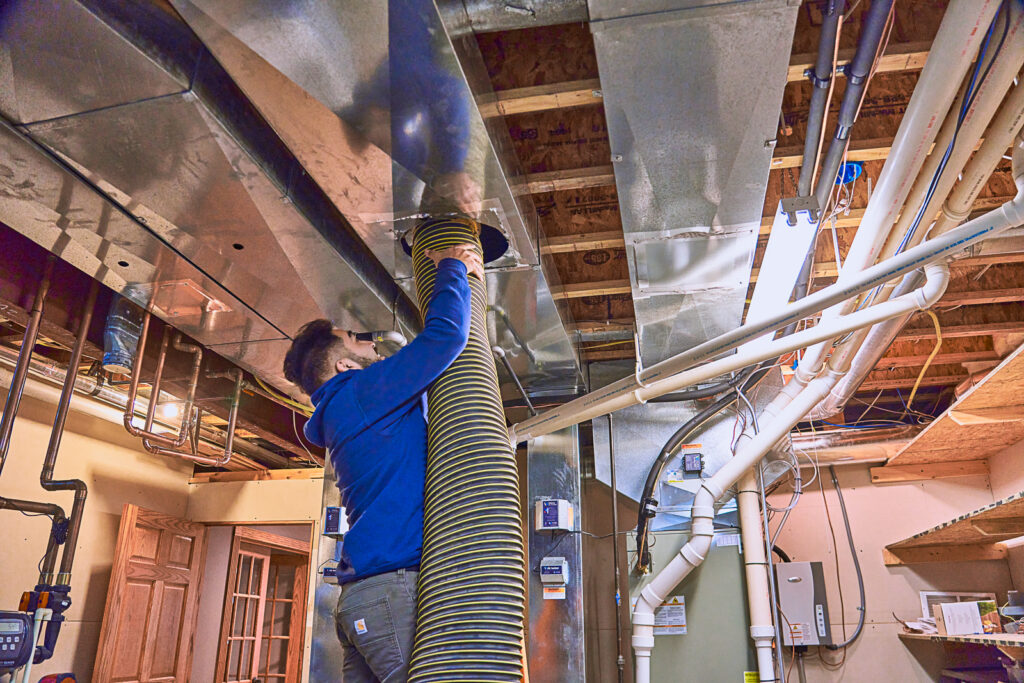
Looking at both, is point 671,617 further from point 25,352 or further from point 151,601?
point 151,601

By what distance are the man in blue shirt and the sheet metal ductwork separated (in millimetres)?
423

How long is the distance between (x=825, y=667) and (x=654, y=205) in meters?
3.35

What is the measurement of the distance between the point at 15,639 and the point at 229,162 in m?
2.48

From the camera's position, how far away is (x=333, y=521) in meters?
2.96

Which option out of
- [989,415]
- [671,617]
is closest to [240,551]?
[671,617]

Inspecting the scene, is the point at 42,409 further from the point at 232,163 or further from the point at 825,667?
the point at 825,667

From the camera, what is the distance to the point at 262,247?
2.21 metres

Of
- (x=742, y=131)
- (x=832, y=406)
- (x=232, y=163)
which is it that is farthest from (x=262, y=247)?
(x=832, y=406)

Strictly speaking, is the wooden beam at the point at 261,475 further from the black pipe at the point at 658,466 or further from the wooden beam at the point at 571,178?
the wooden beam at the point at 571,178

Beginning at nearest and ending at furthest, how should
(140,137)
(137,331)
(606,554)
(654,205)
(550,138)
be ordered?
(140,137)
(654,205)
(550,138)
(137,331)
(606,554)

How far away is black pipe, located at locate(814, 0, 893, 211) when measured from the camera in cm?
169

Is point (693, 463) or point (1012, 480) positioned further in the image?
point (1012, 480)

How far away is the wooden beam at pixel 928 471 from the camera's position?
4613 mm

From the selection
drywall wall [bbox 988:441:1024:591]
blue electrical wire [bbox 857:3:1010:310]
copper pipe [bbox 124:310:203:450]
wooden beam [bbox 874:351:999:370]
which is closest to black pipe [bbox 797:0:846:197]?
blue electrical wire [bbox 857:3:1010:310]
